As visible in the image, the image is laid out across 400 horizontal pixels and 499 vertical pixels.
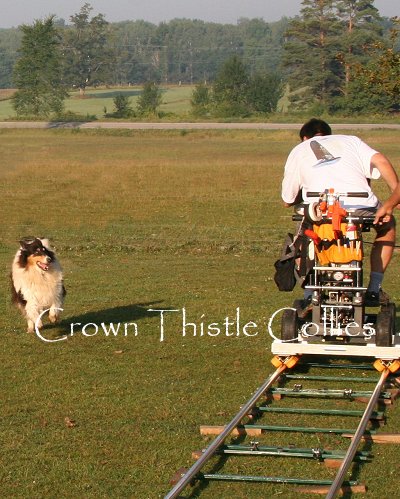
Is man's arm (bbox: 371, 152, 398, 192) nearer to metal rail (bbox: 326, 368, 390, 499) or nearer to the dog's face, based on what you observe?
metal rail (bbox: 326, 368, 390, 499)

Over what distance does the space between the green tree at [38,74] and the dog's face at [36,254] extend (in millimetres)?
77540

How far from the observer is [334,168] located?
31.7 ft

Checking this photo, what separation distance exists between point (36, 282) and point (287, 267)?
3498 mm

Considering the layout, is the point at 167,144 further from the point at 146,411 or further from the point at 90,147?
the point at 146,411

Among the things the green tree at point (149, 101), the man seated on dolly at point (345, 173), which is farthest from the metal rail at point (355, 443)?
the green tree at point (149, 101)

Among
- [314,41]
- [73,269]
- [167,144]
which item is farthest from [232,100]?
[73,269]

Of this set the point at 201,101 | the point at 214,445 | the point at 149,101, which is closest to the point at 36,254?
the point at 214,445

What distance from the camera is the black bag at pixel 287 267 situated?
9.80m

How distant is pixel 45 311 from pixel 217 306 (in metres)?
2.84

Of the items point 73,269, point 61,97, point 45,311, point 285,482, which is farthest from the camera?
point 61,97

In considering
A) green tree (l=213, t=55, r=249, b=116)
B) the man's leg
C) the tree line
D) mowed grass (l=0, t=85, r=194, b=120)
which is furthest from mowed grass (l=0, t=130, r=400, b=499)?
mowed grass (l=0, t=85, r=194, b=120)

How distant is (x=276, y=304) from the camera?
1455 cm

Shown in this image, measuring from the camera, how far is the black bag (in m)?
9.80

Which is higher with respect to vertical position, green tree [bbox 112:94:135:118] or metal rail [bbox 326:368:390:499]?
metal rail [bbox 326:368:390:499]
